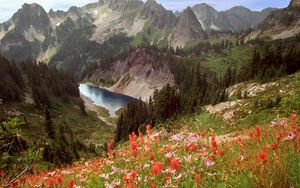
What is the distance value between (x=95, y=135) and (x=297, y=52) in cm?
8643

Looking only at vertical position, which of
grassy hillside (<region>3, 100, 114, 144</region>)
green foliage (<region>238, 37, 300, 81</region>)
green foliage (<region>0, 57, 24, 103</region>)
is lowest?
grassy hillside (<region>3, 100, 114, 144</region>)

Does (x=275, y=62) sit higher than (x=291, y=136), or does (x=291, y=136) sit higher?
(x=291, y=136)

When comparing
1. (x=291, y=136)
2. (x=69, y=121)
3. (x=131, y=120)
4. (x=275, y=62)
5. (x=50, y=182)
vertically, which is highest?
(x=291, y=136)

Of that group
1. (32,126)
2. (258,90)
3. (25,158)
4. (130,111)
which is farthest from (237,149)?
(32,126)

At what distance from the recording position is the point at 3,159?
33.2 ft

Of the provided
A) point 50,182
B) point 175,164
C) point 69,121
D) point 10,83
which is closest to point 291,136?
point 175,164

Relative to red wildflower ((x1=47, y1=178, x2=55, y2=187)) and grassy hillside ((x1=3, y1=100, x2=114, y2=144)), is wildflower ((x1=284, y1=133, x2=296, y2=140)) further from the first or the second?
grassy hillside ((x1=3, y1=100, x2=114, y2=144))

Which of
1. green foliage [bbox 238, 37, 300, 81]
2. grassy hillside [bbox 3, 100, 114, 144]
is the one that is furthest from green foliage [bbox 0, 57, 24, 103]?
green foliage [bbox 238, 37, 300, 81]

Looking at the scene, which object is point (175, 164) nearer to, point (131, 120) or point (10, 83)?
point (131, 120)

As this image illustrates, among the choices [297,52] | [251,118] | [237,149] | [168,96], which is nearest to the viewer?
[237,149]

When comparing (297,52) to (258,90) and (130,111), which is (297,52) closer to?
(258,90)

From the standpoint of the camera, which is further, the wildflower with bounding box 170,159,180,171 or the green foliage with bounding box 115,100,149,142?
the green foliage with bounding box 115,100,149,142

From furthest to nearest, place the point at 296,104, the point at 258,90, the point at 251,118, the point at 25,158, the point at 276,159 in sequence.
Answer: the point at 258,90 < the point at 251,118 < the point at 296,104 < the point at 25,158 < the point at 276,159

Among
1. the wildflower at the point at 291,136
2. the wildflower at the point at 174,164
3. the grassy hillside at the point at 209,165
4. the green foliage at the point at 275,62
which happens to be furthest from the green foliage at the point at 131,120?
the wildflower at the point at 291,136
